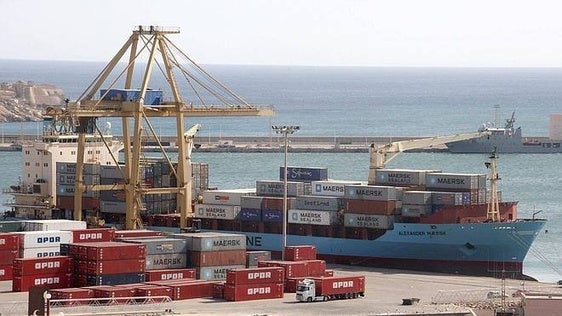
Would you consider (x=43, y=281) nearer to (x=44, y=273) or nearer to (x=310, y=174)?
(x=44, y=273)

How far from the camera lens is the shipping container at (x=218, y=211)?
2520 inches

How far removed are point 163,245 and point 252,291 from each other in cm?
438

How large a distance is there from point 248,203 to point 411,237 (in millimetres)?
7004

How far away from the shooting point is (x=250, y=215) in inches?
2505

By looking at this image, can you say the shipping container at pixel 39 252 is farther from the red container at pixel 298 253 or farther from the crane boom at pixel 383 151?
the crane boom at pixel 383 151

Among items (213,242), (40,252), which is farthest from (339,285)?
(40,252)

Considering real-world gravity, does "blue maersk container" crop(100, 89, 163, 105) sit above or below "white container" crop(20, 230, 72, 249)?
above

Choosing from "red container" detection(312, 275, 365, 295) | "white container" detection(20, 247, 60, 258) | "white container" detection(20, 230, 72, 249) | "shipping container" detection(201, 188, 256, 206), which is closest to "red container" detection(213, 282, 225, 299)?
"red container" detection(312, 275, 365, 295)

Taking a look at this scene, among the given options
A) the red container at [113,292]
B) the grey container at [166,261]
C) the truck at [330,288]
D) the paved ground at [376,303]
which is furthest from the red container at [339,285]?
the red container at [113,292]

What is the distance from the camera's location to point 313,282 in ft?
158

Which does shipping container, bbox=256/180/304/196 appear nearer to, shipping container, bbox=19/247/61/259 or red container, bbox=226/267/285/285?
shipping container, bbox=19/247/61/259

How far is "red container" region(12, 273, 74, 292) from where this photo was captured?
48.4m

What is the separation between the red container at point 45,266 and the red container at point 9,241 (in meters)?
2.94

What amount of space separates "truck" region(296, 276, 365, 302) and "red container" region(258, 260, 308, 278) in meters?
1.60
